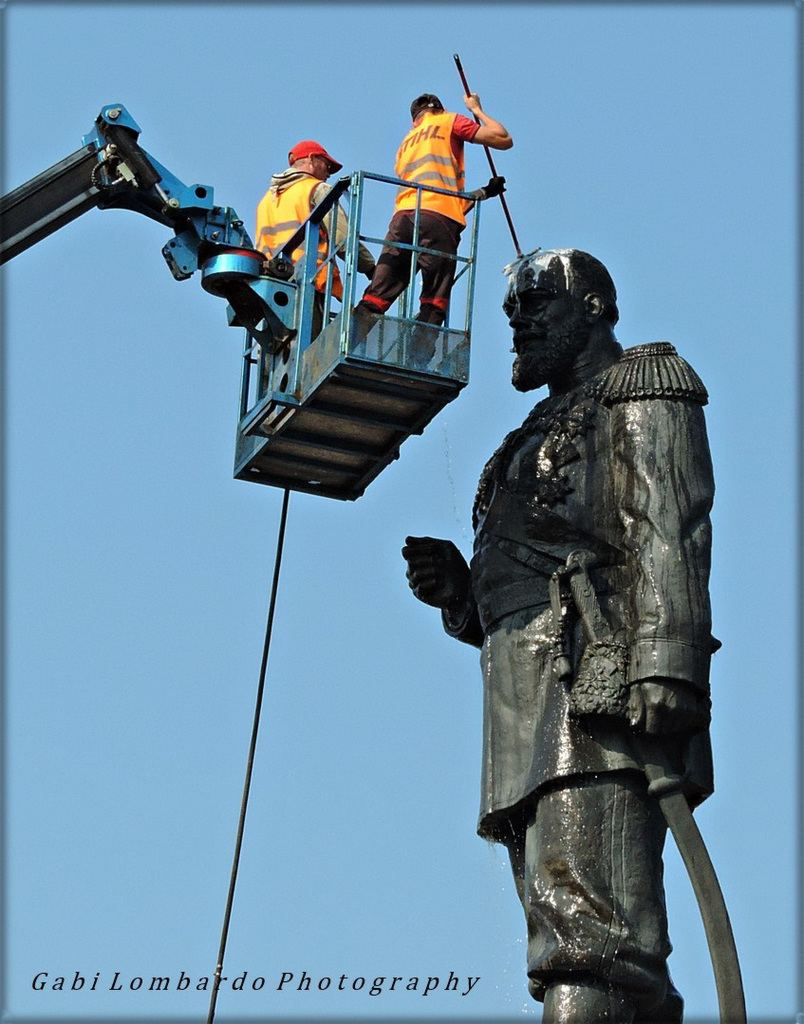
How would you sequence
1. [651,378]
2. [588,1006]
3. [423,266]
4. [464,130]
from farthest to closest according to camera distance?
[464,130]
[423,266]
[651,378]
[588,1006]

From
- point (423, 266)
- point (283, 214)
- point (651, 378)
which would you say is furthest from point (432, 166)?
point (651, 378)

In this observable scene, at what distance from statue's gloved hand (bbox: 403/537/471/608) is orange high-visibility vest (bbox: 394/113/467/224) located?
1.99m

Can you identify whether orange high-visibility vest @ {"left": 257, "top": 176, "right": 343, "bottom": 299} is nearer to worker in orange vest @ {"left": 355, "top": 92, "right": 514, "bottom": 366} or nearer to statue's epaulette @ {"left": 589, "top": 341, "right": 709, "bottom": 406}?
worker in orange vest @ {"left": 355, "top": 92, "right": 514, "bottom": 366}

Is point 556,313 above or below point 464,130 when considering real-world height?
below

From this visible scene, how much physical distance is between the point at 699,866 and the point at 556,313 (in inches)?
139

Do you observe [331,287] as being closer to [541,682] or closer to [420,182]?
[420,182]

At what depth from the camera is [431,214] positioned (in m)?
14.9

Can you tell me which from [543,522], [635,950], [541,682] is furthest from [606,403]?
[635,950]

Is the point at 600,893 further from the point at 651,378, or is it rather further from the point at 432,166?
the point at 432,166

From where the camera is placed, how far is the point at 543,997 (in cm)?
1338

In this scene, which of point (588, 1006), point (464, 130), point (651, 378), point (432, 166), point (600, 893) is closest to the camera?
point (588, 1006)

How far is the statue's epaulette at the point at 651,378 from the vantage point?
1402 centimetres

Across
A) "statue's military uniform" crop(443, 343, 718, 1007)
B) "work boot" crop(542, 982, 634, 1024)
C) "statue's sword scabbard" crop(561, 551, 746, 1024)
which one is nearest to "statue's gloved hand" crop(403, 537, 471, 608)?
"statue's military uniform" crop(443, 343, 718, 1007)

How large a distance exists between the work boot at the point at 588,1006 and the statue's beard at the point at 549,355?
376cm
